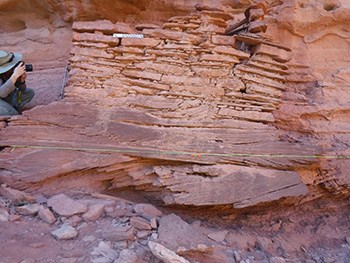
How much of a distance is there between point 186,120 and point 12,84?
5.50ft

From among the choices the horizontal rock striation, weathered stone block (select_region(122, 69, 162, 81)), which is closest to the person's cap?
the horizontal rock striation

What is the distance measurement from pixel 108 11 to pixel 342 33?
9.07ft

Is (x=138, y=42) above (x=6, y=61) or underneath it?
above

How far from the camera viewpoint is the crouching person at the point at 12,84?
3262 mm

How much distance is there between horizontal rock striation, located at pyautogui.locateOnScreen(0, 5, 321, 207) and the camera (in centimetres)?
308

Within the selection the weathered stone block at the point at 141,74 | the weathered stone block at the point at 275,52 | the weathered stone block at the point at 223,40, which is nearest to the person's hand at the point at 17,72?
the weathered stone block at the point at 141,74

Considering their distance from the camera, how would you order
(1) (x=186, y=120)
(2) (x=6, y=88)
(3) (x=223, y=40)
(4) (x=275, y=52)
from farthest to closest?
(4) (x=275, y=52) → (3) (x=223, y=40) → (1) (x=186, y=120) → (2) (x=6, y=88)

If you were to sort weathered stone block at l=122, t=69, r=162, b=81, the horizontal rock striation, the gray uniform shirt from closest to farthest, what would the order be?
the horizontal rock striation < the gray uniform shirt < weathered stone block at l=122, t=69, r=162, b=81

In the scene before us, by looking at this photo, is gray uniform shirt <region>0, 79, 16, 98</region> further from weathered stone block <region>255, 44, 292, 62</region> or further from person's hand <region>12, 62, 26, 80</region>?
weathered stone block <region>255, 44, 292, 62</region>

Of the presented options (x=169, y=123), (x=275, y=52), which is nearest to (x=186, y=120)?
(x=169, y=123)

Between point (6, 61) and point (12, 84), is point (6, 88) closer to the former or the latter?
point (12, 84)

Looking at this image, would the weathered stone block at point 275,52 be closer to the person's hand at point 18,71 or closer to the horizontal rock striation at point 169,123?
the horizontal rock striation at point 169,123

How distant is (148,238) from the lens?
8.76ft

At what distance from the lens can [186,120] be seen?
3.36 meters
